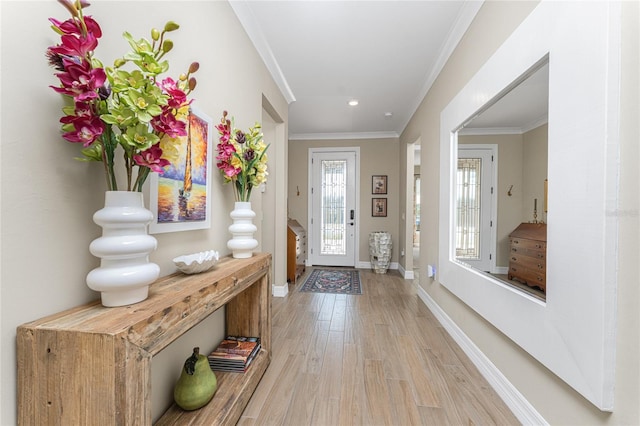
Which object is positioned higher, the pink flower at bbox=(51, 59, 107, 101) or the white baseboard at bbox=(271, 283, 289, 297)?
the pink flower at bbox=(51, 59, 107, 101)

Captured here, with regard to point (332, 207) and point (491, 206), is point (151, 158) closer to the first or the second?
point (491, 206)

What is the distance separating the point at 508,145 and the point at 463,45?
1.06 meters

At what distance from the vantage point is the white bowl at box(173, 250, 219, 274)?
1181mm

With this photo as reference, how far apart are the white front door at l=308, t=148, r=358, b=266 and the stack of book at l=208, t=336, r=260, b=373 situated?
365cm

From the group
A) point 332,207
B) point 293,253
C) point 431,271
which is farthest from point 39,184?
point 332,207

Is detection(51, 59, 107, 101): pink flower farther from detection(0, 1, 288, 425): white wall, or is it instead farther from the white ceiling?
the white ceiling

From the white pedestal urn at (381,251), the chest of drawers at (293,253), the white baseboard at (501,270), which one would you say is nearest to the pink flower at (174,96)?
the white baseboard at (501,270)

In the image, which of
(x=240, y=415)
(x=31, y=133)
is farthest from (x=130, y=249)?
(x=240, y=415)

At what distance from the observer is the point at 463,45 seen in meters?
2.16

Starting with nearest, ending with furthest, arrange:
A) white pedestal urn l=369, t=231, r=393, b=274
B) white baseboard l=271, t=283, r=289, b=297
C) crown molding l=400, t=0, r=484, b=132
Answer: crown molding l=400, t=0, r=484, b=132, white baseboard l=271, t=283, r=289, b=297, white pedestal urn l=369, t=231, r=393, b=274

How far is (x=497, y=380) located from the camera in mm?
1610

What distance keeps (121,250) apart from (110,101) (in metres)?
0.53

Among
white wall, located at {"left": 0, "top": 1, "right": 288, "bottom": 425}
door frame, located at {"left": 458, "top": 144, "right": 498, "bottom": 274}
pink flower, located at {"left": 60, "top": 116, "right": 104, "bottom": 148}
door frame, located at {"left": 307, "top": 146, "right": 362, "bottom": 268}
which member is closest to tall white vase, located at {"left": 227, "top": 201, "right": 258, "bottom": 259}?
white wall, located at {"left": 0, "top": 1, "right": 288, "bottom": 425}

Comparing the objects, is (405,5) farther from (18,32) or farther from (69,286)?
(69,286)
